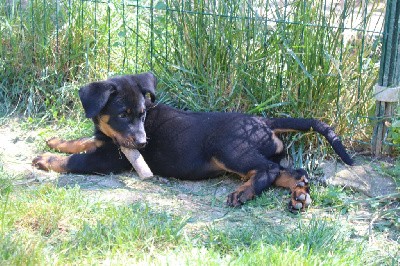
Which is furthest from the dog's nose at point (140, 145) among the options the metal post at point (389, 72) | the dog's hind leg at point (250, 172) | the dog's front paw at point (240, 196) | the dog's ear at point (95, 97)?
the metal post at point (389, 72)

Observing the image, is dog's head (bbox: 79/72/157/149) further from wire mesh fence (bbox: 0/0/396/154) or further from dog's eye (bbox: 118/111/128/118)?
wire mesh fence (bbox: 0/0/396/154)

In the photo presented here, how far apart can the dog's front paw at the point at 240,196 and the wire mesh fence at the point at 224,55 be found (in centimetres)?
91

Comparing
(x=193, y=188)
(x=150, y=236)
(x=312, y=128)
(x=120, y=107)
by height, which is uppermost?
(x=120, y=107)

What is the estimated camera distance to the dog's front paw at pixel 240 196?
15.4ft

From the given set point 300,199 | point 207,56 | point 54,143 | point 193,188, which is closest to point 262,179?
point 300,199

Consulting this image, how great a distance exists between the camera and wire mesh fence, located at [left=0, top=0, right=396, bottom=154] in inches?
212

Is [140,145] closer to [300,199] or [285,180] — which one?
[285,180]

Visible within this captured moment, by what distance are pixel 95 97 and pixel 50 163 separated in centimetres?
69

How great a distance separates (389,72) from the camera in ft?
17.3

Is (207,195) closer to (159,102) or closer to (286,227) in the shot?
(286,227)

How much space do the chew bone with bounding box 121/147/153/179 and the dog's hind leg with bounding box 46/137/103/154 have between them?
1.47ft

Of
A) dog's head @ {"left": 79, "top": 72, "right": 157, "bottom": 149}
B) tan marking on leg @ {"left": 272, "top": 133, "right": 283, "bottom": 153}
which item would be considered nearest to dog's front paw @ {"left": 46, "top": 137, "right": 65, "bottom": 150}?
dog's head @ {"left": 79, "top": 72, "right": 157, "bottom": 149}

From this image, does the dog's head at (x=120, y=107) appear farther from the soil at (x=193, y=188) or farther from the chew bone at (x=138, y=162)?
the soil at (x=193, y=188)

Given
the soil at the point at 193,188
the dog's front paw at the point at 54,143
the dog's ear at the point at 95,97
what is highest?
the dog's ear at the point at 95,97
